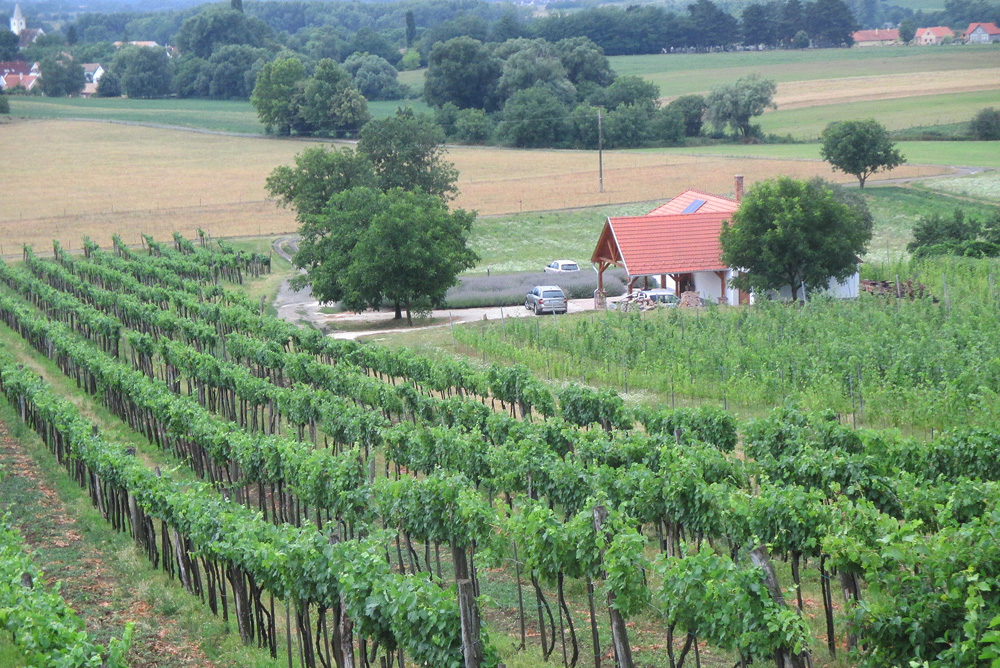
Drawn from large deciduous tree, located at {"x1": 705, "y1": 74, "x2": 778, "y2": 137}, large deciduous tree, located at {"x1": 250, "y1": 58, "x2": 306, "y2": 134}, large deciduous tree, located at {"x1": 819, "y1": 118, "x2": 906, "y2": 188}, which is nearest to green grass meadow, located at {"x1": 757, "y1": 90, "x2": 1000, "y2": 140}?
large deciduous tree, located at {"x1": 705, "y1": 74, "x2": 778, "y2": 137}

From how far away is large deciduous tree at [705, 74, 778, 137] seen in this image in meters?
98.5

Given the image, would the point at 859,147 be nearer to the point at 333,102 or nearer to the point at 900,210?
the point at 900,210

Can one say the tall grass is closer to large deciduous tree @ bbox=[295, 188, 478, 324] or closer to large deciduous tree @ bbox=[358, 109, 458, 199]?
large deciduous tree @ bbox=[295, 188, 478, 324]

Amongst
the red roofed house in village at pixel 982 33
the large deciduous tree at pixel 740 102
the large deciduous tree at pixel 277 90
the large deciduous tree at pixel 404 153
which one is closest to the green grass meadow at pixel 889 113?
the large deciduous tree at pixel 740 102

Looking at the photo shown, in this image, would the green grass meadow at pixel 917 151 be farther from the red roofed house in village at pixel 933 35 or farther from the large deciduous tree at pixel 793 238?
the red roofed house in village at pixel 933 35

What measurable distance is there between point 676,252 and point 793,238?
6049 mm

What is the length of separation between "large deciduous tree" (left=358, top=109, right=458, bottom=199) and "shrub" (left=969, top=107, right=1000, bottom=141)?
45.0 meters

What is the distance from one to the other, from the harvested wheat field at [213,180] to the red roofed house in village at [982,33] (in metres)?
82.8

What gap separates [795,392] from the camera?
88.0 feet

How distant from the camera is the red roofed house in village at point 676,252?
4538cm

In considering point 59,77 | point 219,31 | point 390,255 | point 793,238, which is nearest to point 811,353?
point 793,238

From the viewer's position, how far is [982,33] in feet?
519

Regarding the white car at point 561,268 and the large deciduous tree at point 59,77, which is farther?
the large deciduous tree at point 59,77

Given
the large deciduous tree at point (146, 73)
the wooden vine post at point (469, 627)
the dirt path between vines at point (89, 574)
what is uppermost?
the large deciduous tree at point (146, 73)
